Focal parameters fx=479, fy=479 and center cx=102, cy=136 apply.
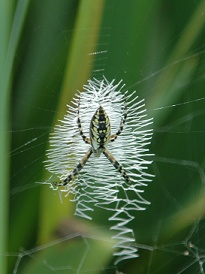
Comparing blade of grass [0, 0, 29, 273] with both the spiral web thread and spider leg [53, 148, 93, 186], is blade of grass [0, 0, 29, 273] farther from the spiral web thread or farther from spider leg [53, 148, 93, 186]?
spider leg [53, 148, 93, 186]

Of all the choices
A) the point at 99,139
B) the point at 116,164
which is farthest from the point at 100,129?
the point at 116,164

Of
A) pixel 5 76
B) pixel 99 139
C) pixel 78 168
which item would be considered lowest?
pixel 78 168

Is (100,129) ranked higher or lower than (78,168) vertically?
higher

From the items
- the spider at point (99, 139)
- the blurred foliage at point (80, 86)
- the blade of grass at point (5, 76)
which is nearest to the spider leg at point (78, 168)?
the spider at point (99, 139)

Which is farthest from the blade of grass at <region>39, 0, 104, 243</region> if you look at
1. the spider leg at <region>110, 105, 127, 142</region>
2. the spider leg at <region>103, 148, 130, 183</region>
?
the spider leg at <region>103, 148, 130, 183</region>

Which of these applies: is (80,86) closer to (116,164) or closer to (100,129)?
(100,129)

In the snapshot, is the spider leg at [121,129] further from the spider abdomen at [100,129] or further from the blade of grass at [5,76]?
the blade of grass at [5,76]

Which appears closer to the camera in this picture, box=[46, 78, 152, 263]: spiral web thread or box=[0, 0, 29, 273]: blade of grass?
box=[0, 0, 29, 273]: blade of grass
